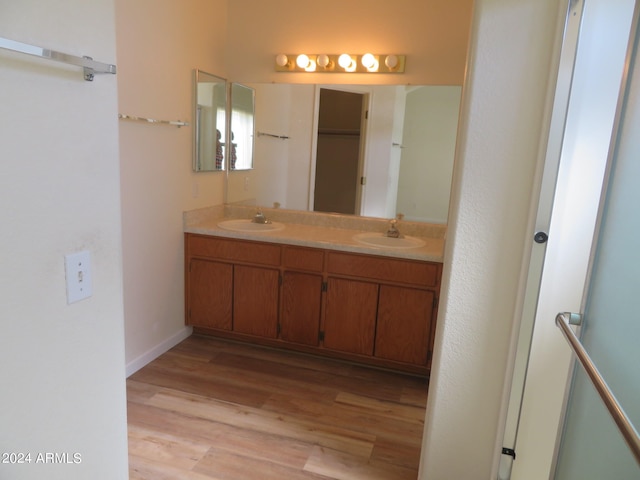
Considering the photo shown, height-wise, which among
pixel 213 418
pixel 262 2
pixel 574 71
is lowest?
pixel 213 418

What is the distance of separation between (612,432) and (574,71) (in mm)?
983

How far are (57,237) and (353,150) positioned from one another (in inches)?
95.2

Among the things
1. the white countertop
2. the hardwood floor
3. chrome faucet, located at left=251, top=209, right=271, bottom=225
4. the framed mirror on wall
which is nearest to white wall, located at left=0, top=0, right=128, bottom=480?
the hardwood floor

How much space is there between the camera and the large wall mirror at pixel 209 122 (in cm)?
296

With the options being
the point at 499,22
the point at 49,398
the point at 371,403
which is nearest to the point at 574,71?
the point at 499,22

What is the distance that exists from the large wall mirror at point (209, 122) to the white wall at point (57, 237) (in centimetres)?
198

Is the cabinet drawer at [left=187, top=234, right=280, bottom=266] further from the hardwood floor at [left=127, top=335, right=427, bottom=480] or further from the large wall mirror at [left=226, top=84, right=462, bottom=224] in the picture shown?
the hardwood floor at [left=127, top=335, right=427, bottom=480]

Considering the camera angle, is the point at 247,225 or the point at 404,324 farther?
the point at 247,225

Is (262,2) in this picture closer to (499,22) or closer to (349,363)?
(499,22)

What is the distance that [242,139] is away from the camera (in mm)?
3342

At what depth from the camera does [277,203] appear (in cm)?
336

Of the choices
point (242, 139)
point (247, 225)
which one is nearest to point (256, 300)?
point (247, 225)

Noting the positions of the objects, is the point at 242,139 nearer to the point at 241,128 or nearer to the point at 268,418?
the point at 241,128

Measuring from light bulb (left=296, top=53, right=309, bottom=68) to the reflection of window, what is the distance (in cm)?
52
